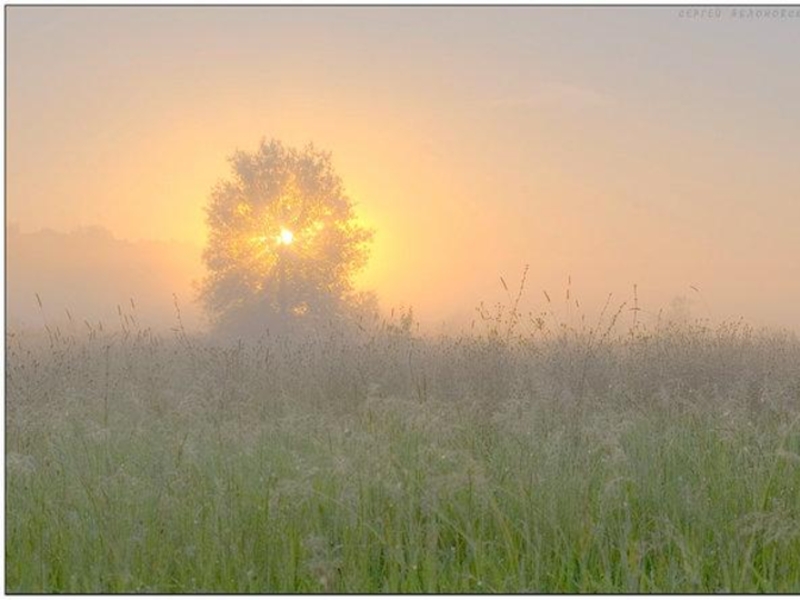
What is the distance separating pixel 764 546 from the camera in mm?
3781

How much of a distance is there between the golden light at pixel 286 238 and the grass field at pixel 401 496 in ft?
42.6

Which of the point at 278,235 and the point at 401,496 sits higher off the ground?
the point at 278,235

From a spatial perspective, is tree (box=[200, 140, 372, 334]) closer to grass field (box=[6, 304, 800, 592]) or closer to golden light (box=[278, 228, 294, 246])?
golden light (box=[278, 228, 294, 246])

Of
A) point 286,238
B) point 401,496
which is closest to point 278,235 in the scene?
point 286,238

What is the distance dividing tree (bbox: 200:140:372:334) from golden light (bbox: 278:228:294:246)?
23 millimetres

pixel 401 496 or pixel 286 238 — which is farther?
pixel 286 238

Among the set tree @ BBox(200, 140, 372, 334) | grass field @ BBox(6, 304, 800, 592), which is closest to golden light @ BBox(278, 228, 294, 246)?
tree @ BBox(200, 140, 372, 334)

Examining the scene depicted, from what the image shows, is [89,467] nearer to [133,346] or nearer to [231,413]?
[231,413]

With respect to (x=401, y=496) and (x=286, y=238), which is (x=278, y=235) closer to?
(x=286, y=238)

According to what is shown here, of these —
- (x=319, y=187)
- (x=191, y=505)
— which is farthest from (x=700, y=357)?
(x=319, y=187)

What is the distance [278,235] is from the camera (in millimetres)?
20406

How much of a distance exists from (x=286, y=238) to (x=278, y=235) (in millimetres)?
371

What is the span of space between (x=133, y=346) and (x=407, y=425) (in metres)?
4.27

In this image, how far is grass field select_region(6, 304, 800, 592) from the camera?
3775 mm
